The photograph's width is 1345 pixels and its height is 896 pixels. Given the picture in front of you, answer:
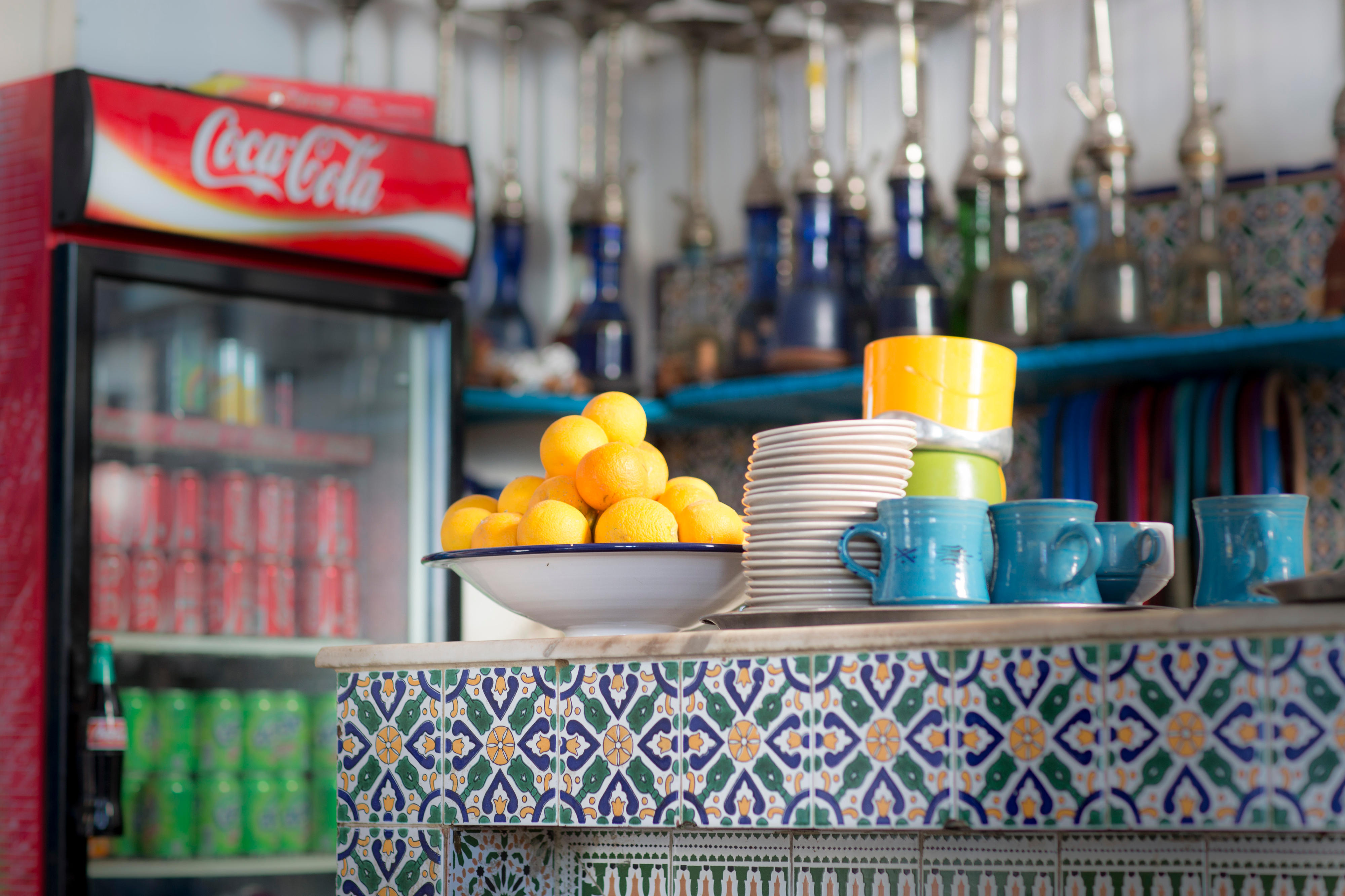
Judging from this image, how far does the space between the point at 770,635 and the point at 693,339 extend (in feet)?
7.91

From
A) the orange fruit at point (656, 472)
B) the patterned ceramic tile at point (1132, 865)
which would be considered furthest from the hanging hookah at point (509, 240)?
the patterned ceramic tile at point (1132, 865)

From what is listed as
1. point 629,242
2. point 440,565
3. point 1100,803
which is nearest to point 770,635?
point 1100,803

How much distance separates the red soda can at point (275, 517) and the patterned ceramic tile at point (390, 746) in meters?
1.64

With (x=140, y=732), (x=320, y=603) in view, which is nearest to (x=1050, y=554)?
(x=140, y=732)

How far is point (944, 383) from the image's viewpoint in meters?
1.31

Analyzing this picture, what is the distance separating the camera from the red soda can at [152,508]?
2758 mm

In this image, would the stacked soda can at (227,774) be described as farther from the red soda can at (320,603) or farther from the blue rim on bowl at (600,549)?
the blue rim on bowl at (600,549)

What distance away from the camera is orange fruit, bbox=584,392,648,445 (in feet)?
4.80

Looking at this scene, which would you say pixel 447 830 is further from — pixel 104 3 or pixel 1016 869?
pixel 104 3

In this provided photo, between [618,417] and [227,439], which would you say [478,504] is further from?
[227,439]

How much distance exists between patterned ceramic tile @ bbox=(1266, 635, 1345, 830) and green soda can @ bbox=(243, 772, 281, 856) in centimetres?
225

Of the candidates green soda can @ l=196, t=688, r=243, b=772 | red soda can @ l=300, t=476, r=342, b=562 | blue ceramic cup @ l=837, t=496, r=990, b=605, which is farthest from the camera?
red soda can @ l=300, t=476, r=342, b=562

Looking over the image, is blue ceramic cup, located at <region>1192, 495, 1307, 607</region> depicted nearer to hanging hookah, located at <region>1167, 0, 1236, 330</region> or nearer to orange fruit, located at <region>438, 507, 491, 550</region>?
orange fruit, located at <region>438, 507, 491, 550</region>

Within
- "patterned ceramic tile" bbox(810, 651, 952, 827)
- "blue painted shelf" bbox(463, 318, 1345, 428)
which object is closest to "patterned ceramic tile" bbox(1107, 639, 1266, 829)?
"patterned ceramic tile" bbox(810, 651, 952, 827)
